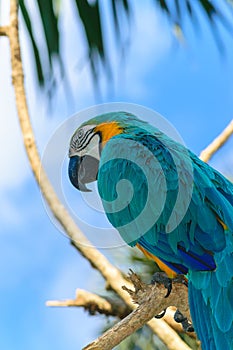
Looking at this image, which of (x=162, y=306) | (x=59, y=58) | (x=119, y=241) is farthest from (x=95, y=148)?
(x=59, y=58)

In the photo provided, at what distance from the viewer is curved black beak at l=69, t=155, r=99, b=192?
2.04 meters

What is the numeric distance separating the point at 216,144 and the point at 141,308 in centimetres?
114

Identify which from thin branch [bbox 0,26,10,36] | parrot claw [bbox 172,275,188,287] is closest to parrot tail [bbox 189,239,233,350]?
parrot claw [bbox 172,275,188,287]

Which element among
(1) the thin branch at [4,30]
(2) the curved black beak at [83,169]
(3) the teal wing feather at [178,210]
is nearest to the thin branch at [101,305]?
(2) the curved black beak at [83,169]

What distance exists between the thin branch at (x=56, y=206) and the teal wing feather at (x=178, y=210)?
2.09 feet

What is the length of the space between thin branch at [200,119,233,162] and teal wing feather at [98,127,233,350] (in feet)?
2.49

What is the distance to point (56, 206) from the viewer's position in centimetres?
253

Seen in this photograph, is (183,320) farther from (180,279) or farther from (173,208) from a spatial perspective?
(173,208)

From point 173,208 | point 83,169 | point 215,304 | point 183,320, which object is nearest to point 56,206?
point 83,169

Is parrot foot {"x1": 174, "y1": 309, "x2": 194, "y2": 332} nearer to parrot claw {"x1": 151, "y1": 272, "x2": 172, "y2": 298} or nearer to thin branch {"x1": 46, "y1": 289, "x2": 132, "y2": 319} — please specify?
parrot claw {"x1": 151, "y1": 272, "x2": 172, "y2": 298}

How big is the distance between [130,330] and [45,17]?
1.50 meters

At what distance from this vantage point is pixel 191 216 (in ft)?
5.54

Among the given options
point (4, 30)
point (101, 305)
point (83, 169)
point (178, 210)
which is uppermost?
point (4, 30)

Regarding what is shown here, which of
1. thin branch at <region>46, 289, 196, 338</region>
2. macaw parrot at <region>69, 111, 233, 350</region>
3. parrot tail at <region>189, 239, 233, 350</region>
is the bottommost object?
thin branch at <region>46, 289, 196, 338</region>
